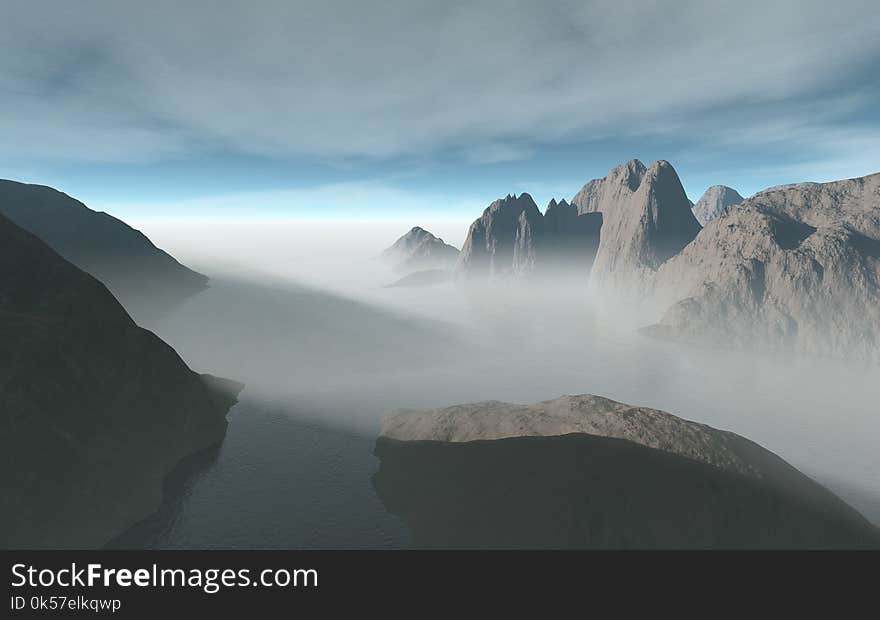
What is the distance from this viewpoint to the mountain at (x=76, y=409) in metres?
43.8

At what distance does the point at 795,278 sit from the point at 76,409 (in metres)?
189

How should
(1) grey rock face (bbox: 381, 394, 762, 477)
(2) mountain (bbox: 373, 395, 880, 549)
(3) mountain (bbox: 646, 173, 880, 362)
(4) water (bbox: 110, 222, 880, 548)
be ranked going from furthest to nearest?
(3) mountain (bbox: 646, 173, 880, 362) → (4) water (bbox: 110, 222, 880, 548) → (1) grey rock face (bbox: 381, 394, 762, 477) → (2) mountain (bbox: 373, 395, 880, 549)

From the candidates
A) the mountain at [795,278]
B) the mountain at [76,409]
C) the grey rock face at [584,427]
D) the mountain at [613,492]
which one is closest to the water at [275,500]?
the mountain at [76,409]

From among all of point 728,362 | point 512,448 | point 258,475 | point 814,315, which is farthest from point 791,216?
point 258,475

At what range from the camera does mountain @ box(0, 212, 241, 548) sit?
4381 cm

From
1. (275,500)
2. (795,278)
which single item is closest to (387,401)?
(275,500)

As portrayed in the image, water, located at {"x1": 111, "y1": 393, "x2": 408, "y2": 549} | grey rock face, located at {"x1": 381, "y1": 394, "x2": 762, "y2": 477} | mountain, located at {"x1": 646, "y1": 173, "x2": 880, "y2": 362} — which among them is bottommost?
water, located at {"x1": 111, "y1": 393, "x2": 408, "y2": 549}

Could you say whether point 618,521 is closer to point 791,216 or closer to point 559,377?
point 559,377

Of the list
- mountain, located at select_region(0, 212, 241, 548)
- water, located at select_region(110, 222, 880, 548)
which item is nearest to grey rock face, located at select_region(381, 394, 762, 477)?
water, located at select_region(110, 222, 880, 548)

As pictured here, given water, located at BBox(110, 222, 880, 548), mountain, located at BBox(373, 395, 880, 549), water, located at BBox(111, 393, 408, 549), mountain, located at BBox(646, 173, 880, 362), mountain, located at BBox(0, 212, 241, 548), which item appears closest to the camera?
mountain, located at BBox(373, 395, 880, 549)

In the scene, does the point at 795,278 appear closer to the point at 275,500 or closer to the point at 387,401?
the point at 387,401

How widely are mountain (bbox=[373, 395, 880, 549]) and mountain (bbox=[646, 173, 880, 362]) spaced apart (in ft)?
372

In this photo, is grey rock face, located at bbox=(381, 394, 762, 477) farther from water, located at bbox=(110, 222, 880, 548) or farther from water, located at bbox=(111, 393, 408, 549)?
water, located at bbox=(110, 222, 880, 548)
